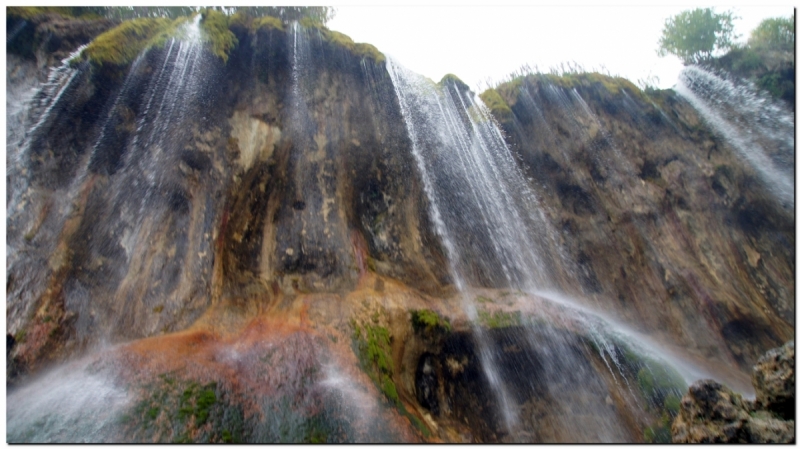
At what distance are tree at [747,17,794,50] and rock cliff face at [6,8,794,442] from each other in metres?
6.59

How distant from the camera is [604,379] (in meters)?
10.2

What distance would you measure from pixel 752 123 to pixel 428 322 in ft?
54.4

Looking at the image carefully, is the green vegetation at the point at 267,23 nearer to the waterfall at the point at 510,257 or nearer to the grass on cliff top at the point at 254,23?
the grass on cliff top at the point at 254,23

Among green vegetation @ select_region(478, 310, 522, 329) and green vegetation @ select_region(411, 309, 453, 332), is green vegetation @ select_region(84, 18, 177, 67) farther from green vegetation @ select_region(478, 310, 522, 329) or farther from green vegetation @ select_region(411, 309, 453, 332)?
green vegetation @ select_region(478, 310, 522, 329)

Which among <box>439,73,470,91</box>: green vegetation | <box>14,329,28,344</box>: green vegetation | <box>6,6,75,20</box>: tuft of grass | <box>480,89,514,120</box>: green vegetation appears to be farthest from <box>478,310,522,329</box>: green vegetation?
<box>6,6,75,20</box>: tuft of grass

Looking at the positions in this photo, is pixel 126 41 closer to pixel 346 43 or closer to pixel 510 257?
pixel 346 43

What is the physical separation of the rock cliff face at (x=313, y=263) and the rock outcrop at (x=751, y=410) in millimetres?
216

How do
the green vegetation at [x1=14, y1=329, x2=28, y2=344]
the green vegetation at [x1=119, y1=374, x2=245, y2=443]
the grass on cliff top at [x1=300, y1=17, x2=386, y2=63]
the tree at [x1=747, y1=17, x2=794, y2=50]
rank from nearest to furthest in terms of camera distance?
the green vegetation at [x1=119, y1=374, x2=245, y2=443] < the green vegetation at [x1=14, y1=329, x2=28, y2=344] < the grass on cliff top at [x1=300, y1=17, x2=386, y2=63] < the tree at [x1=747, y1=17, x2=794, y2=50]

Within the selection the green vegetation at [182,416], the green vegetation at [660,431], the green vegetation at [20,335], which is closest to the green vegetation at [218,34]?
the green vegetation at [20,335]

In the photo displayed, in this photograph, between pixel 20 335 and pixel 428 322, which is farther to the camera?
pixel 428 322

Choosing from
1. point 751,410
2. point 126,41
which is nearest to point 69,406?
point 126,41

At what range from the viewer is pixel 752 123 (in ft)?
53.6

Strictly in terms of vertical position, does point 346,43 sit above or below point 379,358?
above

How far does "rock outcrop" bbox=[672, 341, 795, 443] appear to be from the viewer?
16.5 feet
